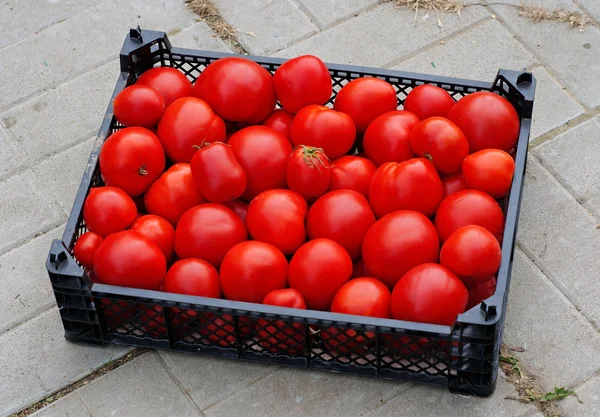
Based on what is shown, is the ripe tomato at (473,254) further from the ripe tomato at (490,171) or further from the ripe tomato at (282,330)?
the ripe tomato at (282,330)

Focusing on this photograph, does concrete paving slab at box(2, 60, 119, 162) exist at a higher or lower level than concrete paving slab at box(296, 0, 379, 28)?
lower

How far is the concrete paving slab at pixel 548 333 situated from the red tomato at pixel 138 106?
104 centimetres

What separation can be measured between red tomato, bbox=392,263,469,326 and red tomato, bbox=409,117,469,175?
314 mm

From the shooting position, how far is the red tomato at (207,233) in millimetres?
2250

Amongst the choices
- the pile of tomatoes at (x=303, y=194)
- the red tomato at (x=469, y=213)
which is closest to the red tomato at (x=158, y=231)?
the pile of tomatoes at (x=303, y=194)

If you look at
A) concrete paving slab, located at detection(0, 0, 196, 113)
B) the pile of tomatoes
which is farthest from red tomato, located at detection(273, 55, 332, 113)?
concrete paving slab, located at detection(0, 0, 196, 113)

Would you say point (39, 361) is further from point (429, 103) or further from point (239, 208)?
point (429, 103)

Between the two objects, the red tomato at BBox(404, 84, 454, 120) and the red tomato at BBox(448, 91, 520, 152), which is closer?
the red tomato at BBox(448, 91, 520, 152)

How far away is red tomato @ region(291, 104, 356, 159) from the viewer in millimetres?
2342

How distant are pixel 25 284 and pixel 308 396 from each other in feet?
2.78

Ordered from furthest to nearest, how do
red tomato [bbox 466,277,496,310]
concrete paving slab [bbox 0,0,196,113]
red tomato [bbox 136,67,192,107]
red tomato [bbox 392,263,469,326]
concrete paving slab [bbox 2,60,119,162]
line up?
concrete paving slab [bbox 0,0,196,113] → concrete paving slab [bbox 2,60,119,162] → red tomato [bbox 136,67,192,107] → red tomato [bbox 466,277,496,310] → red tomato [bbox 392,263,469,326]

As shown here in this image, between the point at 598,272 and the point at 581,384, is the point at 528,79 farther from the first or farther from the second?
the point at 581,384

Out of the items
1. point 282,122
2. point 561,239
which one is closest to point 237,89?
point 282,122

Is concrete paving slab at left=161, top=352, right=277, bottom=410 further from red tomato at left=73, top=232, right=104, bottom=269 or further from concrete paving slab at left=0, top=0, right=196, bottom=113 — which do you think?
concrete paving slab at left=0, top=0, right=196, bottom=113
